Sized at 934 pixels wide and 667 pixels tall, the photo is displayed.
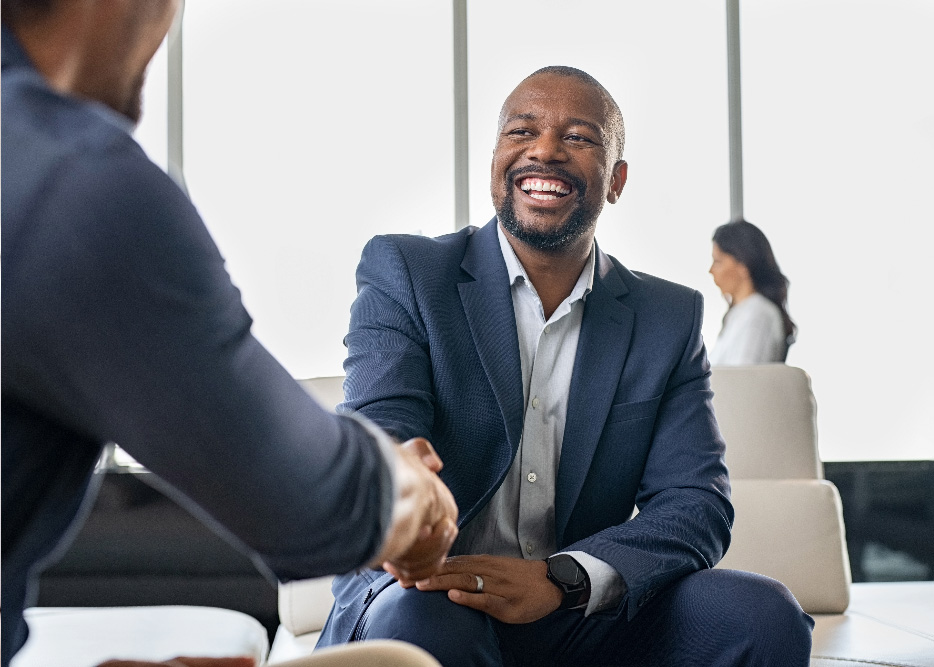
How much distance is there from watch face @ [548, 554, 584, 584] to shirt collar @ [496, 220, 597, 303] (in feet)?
1.75

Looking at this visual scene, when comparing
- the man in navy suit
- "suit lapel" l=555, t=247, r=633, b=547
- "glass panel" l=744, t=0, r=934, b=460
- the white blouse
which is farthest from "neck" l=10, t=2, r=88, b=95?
"glass panel" l=744, t=0, r=934, b=460

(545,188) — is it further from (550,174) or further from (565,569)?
(565,569)

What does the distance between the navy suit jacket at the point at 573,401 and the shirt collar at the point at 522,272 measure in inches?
0.8

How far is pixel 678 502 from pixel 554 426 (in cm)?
25

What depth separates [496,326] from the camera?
5.24ft

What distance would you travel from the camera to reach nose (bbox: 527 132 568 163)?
178cm

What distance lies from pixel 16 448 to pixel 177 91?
4.74m

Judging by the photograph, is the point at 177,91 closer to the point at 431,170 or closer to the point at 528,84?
the point at 431,170

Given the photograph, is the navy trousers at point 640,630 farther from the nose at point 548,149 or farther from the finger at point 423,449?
the nose at point 548,149

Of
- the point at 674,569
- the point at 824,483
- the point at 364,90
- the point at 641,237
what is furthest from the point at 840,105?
the point at 674,569

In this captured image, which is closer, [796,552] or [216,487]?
[216,487]

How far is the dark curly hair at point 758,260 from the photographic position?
366cm

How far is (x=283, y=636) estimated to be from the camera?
6.19 ft

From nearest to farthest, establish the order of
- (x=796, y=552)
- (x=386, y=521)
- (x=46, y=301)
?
(x=46, y=301) → (x=386, y=521) → (x=796, y=552)
